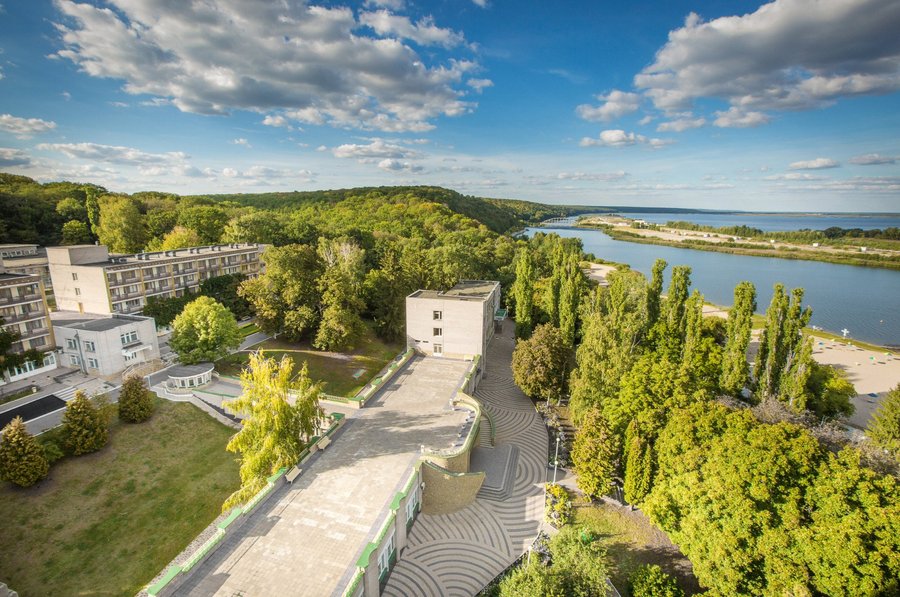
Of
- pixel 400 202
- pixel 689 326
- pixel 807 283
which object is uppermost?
pixel 400 202

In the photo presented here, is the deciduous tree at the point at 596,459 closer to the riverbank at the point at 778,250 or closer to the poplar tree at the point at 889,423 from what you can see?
the poplar tree at the point at 889,423

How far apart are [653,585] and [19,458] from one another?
29749mm

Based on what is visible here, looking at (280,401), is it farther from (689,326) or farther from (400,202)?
(400,202)

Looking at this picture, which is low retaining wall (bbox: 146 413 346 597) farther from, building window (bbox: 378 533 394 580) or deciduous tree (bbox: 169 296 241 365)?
deciduous tree (bbox: 169 296 241 365)

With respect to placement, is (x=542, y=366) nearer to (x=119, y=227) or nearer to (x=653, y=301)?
(x=653, y=301)

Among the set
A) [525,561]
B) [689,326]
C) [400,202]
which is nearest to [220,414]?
[525,561]

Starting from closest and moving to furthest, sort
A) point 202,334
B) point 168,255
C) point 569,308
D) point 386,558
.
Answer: point 386,558 → point 202,334 → point 569,308 → point 168,255

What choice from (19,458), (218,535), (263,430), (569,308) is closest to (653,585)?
(218,535)

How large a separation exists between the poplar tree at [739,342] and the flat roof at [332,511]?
63.7 ft

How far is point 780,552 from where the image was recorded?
14.8 meters

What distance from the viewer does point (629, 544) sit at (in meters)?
20.5

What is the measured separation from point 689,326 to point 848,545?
66.1ft

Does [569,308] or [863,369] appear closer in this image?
[569,308]

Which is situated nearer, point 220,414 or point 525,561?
point 525,561
